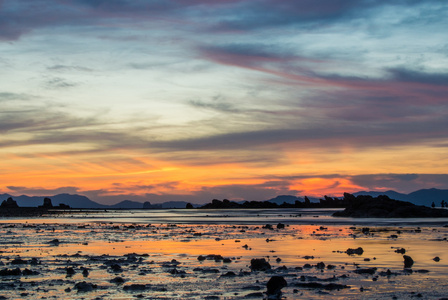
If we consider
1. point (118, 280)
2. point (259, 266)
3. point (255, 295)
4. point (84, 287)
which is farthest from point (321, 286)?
point (84, 287)

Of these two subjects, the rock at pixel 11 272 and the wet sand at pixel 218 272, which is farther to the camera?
the rock at pixel 11 272

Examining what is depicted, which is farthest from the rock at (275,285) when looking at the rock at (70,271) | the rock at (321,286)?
the rock at (70,271)

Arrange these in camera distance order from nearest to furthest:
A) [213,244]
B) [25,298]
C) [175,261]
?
[25,298] < [175,261] < [213,244]

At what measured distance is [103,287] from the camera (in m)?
22.3

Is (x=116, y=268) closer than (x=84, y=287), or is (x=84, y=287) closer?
(x=84, y=287)

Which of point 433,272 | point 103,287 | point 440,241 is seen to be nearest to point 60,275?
point 103,287

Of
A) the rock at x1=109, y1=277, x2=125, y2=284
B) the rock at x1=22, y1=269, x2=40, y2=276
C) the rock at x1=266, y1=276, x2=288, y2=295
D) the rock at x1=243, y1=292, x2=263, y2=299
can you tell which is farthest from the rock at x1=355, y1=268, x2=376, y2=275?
the rock at x1=22, y1=269, x2=40, y2=276

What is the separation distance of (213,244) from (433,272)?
2135 centimetres

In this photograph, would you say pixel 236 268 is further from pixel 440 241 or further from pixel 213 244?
pixel 440 241

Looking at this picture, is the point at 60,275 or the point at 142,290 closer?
the point at 142,290

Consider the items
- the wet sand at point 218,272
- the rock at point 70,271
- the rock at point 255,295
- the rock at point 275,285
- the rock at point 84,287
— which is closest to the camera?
the rock at point 255,295

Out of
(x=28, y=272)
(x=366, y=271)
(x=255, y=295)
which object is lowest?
(x=255, y=295)

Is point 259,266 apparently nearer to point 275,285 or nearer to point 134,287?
point 275,285

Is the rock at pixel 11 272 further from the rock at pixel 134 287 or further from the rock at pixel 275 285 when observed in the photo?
the rock at pixel 275 285
